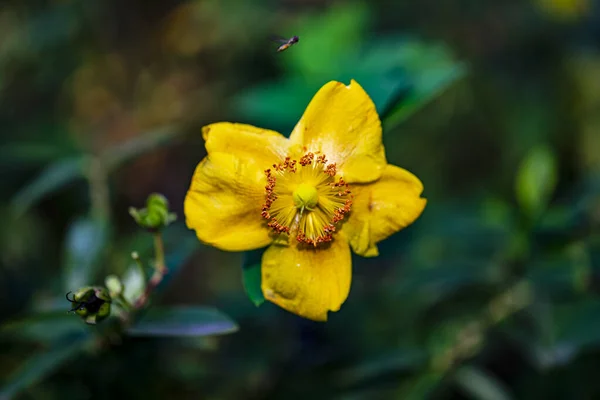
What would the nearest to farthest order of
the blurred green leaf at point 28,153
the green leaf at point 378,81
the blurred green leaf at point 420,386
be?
the green leaf at point 378,81
the blurred green leaf at point 420,386
the blurred green leaf at point 28,153

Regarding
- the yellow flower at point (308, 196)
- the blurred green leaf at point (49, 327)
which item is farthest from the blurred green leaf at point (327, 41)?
the blurred green leaf at point (49, 327)

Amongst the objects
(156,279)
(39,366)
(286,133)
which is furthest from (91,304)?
(286,133)

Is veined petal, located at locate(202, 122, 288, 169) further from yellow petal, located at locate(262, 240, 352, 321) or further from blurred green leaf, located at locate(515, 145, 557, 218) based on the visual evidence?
blurred green leaf, located at locate(515, 145, 557, 218)

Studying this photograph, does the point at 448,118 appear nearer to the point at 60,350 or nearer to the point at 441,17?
the point at 441,17

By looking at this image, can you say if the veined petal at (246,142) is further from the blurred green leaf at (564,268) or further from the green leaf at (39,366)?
the blurred green leaf at (564,268)

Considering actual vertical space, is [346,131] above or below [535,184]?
above

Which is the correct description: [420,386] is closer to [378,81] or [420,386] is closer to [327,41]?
[378,81]
